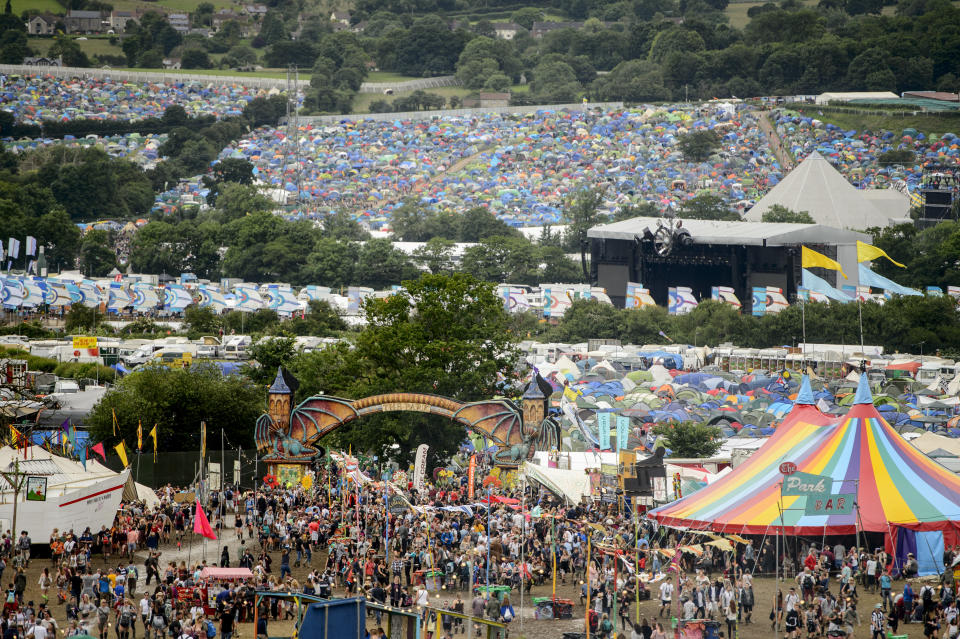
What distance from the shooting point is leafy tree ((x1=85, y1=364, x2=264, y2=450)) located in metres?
40.8

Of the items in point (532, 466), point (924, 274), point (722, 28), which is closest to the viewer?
point (532, 466)

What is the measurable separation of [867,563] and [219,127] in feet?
421

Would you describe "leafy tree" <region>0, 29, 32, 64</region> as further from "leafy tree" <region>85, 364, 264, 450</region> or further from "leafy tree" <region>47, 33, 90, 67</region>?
"leafy tree" <region>85, 364, 264, 450</region>

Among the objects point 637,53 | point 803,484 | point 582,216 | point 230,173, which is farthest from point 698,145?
point 803,484

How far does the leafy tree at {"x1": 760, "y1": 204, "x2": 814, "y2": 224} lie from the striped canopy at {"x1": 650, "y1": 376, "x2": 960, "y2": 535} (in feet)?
227

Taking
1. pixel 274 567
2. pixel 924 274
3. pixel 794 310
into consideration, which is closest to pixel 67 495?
pixel 274 567

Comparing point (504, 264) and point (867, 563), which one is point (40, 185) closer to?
point (504, 264)

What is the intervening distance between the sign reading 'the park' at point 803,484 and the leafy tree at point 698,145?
104 meters

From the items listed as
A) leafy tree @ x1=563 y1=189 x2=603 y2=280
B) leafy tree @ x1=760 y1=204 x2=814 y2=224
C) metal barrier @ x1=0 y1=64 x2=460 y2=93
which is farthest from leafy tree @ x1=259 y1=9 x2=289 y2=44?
leafy tree @ x1=760 y1=204 x2=814 y2=224

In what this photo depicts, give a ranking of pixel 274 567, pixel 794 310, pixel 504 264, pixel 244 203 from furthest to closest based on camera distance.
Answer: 1. pixel 244 203
2. pixel 504 264
3. pixel 794 310
4. pixel 274 567

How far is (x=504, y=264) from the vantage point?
9588 centimetres

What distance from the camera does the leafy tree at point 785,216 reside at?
97.6 meters

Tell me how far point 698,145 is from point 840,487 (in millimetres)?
102957

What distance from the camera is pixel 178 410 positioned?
135 feet
